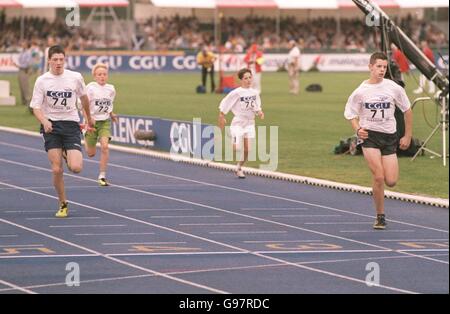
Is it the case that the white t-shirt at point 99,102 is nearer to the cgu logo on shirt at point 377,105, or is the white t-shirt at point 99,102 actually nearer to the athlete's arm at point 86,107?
the athlete's arm at point 86,107

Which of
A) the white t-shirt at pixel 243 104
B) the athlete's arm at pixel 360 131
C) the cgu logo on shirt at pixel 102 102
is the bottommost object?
the white t-shirt at pixel 243 104

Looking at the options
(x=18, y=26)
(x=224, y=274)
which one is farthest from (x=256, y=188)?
(x=18, y=26)

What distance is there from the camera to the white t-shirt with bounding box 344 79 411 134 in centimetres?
1688

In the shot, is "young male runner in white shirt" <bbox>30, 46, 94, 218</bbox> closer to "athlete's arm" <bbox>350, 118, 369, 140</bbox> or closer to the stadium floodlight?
"athlete's arm" <bbox>350, 118, 369, 140</bbox>

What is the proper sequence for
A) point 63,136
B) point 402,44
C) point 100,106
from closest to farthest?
1. point 63,136
2. point 100,106
3. point 402,44

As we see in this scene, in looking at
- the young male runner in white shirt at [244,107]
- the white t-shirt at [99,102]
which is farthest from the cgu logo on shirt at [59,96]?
the young male runner in white shirt at [244,107]

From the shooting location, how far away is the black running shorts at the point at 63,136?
17.9m

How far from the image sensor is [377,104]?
16875mm

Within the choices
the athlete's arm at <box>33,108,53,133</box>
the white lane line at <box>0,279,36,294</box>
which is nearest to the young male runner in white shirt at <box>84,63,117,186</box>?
the athlete's arm at <box>33,108,53,133</box>

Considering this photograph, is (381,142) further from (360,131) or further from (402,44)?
(402,44)

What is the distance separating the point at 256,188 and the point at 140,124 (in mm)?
8770

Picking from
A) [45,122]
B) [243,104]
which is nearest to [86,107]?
[45,122]

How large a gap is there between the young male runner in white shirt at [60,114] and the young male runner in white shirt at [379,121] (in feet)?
11.7

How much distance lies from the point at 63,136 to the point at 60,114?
290 millimetres
